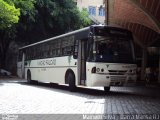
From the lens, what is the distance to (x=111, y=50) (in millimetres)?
15633

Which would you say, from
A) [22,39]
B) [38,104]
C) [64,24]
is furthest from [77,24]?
[38,104]

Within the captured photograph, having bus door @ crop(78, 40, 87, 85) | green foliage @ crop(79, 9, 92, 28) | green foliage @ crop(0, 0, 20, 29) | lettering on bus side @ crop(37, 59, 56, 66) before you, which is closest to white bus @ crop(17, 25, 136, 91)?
bus door @ crop(78, 40, 87, 85)

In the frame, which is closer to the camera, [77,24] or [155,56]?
[155,56]

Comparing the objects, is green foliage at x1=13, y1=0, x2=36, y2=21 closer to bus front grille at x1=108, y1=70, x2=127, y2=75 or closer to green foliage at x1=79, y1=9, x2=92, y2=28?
green foliage at x1=79, y1=9, x2=92, y2=28

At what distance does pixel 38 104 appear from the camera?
12164 millimetres

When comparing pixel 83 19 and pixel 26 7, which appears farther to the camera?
pixel 83 19

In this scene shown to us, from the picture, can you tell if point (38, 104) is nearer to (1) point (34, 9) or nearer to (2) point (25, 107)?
(2) point (25, 107)

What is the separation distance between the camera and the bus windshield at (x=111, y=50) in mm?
15438

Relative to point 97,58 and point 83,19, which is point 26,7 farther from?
point 97,58

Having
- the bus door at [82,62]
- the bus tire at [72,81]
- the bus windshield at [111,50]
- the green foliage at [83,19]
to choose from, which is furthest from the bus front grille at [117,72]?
the green foliage at [83,19]

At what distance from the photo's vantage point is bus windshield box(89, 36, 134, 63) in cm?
1544

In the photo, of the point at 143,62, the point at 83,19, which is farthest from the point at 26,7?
the point at 143,62

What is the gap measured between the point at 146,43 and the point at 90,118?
24.5m

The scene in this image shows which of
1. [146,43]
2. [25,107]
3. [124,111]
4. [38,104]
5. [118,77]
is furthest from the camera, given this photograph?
[146,43]
